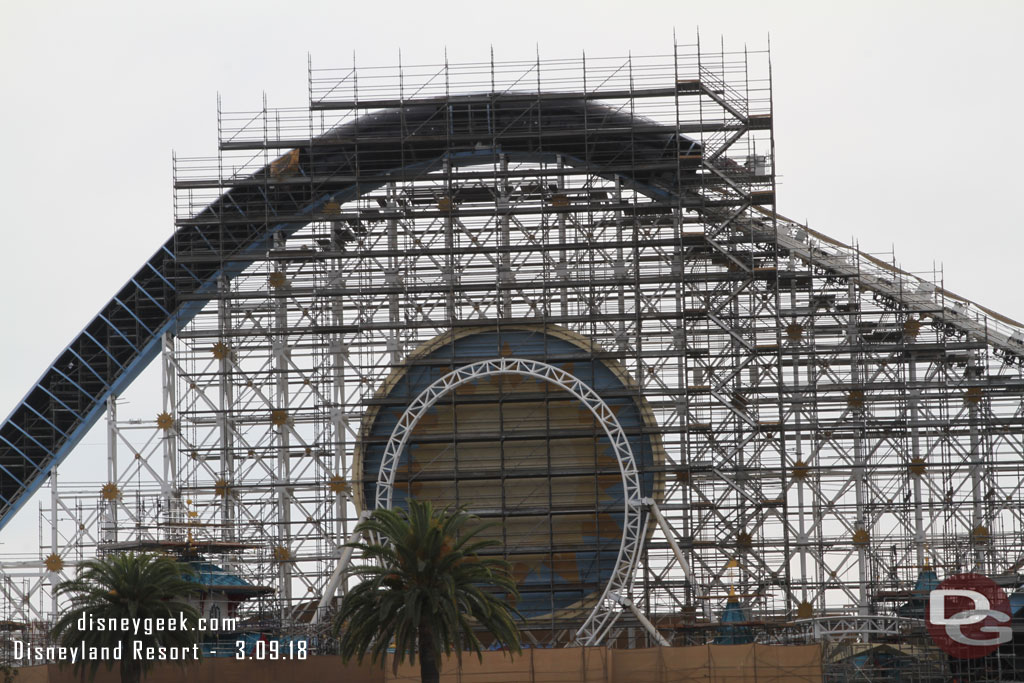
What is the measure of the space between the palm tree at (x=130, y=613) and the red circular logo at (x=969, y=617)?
25.2 m

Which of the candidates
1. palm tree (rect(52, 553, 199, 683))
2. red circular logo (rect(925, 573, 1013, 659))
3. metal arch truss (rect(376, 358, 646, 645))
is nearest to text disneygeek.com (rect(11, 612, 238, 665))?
palm tree (rect(52, 553, 199, 683))

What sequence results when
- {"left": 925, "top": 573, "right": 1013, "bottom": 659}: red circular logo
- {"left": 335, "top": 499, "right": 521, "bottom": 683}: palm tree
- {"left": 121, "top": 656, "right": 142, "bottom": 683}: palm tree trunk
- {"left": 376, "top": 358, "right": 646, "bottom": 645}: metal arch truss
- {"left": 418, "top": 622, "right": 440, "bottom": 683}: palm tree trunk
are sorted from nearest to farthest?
{"left": 335, "top": 499, "right": 521, "bottom": 683}: palm tree
{"left": 418, "top": 622, "right": 440, "bottom": 683}: palm tree trunk
{"left": 121, "top": 656, "right": 142, "bottom": 683}: palm tree trunk
{"left": 925, "top": 573, "right": 1013, "bottom": 659}: red circular logo
{"left": 376, "top": 358, "right": 646, "bottom": 645}: metal arch truss

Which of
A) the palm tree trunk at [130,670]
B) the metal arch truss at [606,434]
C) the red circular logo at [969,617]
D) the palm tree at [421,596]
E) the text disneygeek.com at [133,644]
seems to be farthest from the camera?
the metal arch truss at [606,434]

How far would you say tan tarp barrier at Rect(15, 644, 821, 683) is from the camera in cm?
5681

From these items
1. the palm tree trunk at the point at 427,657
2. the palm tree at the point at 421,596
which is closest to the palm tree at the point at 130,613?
the palm tree at the point at 421,596

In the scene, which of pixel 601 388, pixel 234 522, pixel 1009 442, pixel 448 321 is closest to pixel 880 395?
pixel 1009 442

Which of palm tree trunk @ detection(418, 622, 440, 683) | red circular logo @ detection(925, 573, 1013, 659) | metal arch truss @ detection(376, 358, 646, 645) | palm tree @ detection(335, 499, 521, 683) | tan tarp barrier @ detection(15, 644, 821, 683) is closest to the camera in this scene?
palm tree @ detection(335, 499, 521, 683)

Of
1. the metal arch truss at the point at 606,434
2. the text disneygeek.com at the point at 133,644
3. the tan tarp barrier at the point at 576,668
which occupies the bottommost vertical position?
the tan tarp barrier at the point at 576,668

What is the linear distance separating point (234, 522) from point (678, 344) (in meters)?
17.4

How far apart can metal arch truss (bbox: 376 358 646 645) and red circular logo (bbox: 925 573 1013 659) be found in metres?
10.6

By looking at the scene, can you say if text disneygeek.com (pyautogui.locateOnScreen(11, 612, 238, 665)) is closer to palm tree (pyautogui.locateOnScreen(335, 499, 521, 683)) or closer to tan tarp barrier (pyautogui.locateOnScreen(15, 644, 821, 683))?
tan tarp barrier (pyautogui.locateOnScreen(15, 644, 821, 683))

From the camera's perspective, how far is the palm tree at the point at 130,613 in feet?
182

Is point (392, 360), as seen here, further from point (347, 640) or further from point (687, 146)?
point (347, 640)

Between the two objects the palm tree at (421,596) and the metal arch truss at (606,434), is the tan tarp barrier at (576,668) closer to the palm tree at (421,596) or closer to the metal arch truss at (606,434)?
the palm tree at (421,596)
